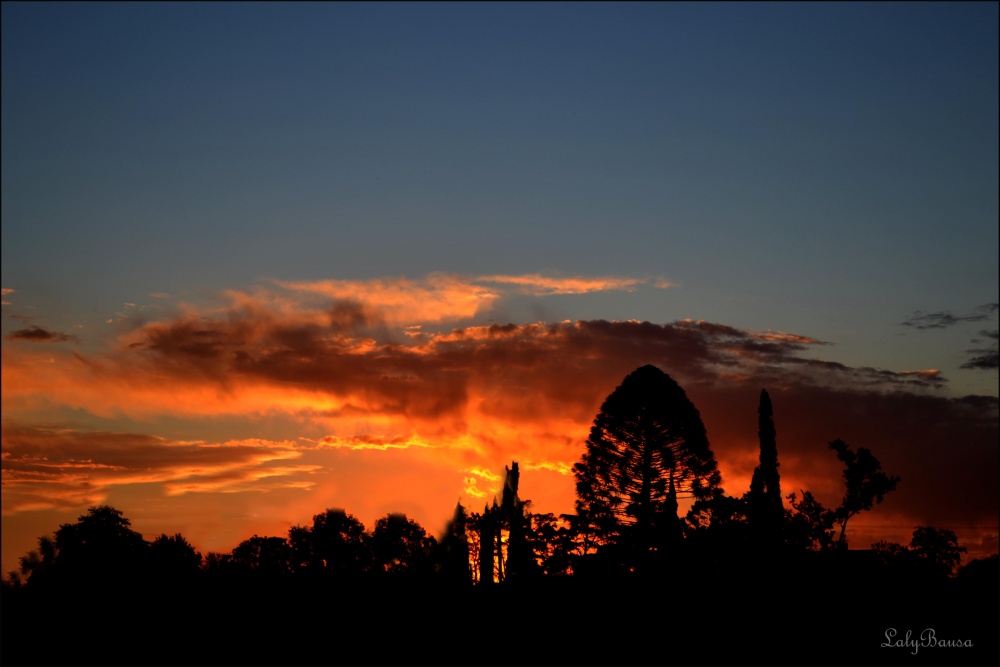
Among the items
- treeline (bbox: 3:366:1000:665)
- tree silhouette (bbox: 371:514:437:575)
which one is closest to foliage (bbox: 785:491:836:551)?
treeline (bbox: 3:366:1000:665)

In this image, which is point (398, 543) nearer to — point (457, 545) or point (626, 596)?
point (457, 545)

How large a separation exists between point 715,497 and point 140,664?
44452mm

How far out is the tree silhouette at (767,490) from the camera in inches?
2702

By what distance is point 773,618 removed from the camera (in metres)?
48.8

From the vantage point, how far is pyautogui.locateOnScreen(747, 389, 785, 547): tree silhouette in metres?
68.6

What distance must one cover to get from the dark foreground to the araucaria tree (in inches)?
594

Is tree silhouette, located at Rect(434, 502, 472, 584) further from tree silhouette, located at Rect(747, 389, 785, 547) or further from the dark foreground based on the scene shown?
the dark foreground

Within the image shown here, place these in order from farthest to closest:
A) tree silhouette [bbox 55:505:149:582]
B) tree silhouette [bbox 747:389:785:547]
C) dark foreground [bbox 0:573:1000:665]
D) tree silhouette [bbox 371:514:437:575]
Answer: tree silhouette [bbox 371:514:437:575] → tree silhouette [bbox 55:505:149:582] → tree silhouette [bbox 747:389:785:547] → dark foreground [bbox 0:573:1000:665]

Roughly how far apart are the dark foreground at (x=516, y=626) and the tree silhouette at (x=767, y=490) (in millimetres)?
12767

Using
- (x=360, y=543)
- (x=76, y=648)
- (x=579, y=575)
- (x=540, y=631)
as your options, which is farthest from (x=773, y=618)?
(x=360, y=543)

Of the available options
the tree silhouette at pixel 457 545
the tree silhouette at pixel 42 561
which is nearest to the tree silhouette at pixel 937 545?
the tree silhouette at pixel 457 545

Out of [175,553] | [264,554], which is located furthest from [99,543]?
[264,554]

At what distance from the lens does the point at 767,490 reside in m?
73.6

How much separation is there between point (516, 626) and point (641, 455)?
24.8 m
